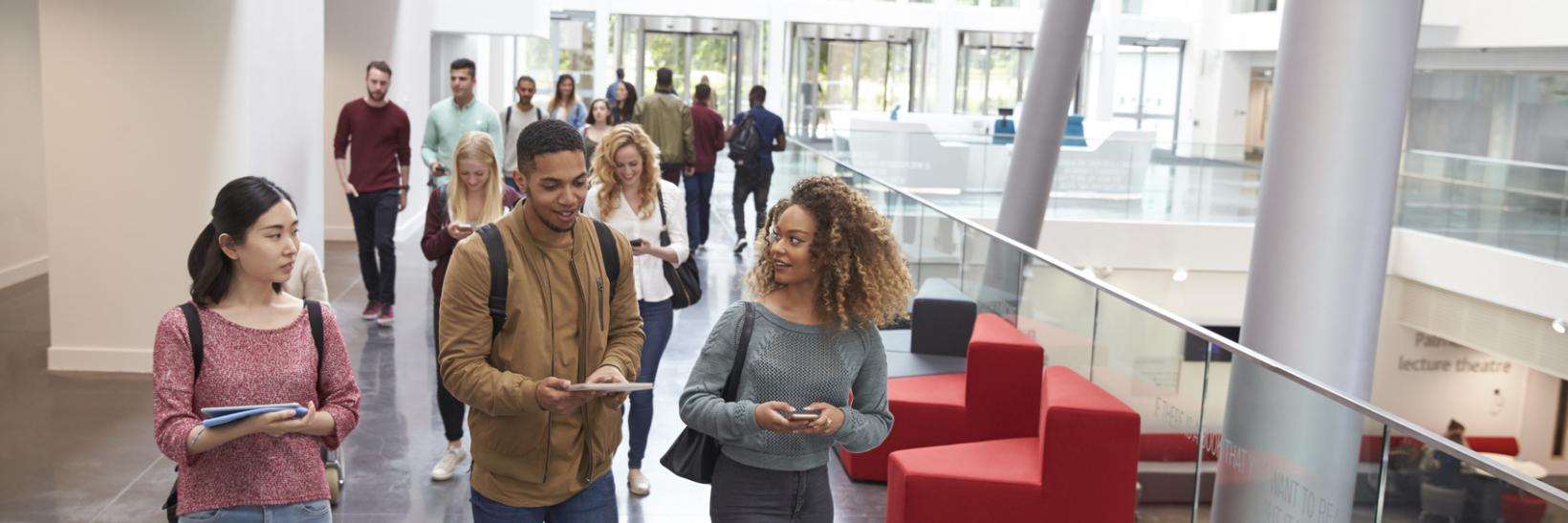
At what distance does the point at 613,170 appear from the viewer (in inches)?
225

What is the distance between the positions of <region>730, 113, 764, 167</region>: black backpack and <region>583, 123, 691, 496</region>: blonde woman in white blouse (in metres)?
7.98

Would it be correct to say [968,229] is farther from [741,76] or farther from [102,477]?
[741,76]

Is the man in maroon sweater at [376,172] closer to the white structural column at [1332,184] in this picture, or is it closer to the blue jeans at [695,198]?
the blue jeans at [695,198]

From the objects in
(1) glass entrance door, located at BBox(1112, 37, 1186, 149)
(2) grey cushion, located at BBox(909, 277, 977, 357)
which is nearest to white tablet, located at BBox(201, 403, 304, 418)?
(2) grey cushion, located at BBox(909, 277, 977, 357)

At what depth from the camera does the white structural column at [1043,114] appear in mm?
11719

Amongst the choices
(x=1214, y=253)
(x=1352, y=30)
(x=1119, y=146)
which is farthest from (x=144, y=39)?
(x=1214, y=253)

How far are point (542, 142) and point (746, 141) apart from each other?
424 inches

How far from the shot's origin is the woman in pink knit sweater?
2947 mm

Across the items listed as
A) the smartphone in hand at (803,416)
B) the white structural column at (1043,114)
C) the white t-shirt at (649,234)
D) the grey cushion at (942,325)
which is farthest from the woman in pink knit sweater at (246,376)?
the white structural column at (1043,114)

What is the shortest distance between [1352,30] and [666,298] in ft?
10.4

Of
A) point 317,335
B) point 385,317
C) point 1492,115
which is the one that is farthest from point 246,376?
point 1492,115

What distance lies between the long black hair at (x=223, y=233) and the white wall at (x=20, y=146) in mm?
9387

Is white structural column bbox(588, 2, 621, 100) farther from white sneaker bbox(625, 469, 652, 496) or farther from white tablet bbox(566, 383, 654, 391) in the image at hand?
white tablet bbox(566, 383, 654, 391)

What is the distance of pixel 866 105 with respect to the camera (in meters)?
35.2
